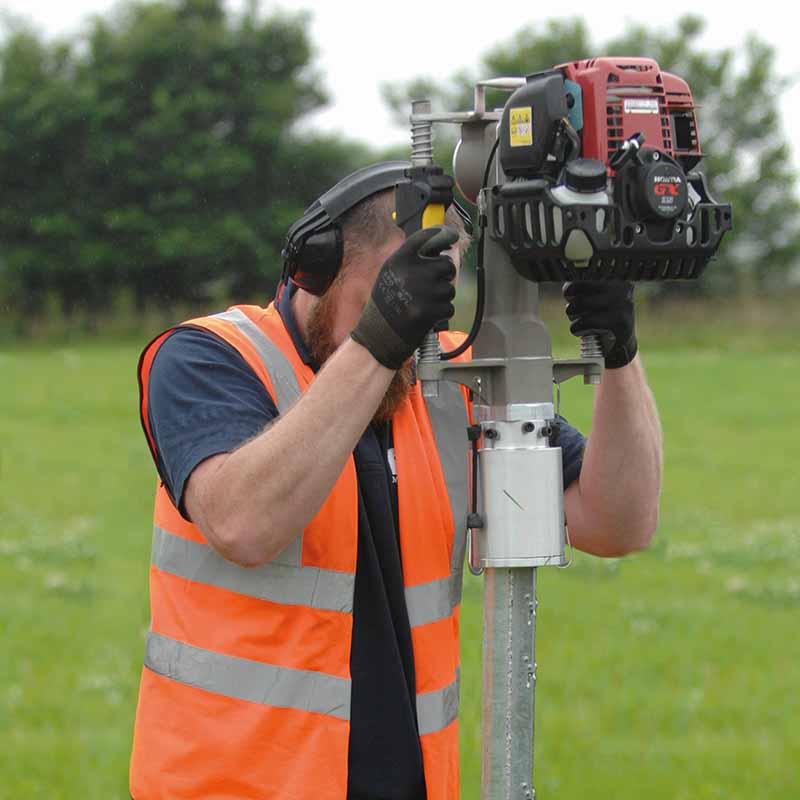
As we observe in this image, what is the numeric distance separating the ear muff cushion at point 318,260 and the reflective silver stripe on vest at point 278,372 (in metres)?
0.14

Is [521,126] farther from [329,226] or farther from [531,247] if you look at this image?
[329,226]

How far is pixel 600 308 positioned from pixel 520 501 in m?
0.50

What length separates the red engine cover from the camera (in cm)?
210

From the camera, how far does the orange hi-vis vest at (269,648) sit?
2.62m

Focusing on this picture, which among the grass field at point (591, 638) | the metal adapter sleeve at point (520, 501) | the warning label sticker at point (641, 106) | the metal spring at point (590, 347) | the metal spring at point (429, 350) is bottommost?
the grass field at point (591, 638)

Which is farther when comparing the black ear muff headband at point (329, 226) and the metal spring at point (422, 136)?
the black ear muff headband at point (329, 226)

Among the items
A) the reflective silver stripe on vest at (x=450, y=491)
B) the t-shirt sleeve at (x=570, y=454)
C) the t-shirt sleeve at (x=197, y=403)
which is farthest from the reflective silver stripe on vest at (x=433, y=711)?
the t-shirt sleeve at (x=197, y=403)

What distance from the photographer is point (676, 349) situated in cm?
3083

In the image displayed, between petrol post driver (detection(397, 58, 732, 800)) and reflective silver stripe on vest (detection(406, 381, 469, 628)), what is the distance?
0.46 meters

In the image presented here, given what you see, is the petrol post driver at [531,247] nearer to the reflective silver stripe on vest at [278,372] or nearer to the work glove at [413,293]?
the work glove at [413,293]

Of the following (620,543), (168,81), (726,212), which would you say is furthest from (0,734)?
(168,81)

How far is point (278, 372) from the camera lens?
271 centimetres

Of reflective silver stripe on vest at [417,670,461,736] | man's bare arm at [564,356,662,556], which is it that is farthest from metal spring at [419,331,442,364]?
reflective silver stripe on vest at [417,670,461,736]

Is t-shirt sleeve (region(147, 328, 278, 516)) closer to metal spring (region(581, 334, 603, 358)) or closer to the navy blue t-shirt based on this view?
the navy blue t-shirt
